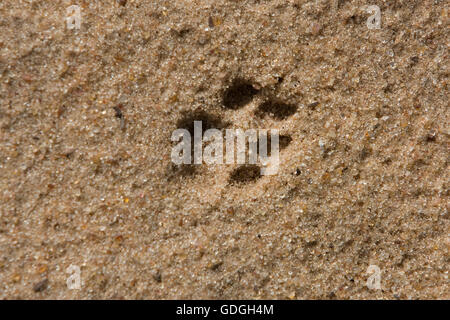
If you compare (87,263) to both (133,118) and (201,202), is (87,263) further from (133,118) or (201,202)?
(133,118)

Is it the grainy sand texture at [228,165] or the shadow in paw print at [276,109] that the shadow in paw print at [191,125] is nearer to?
the grainy sand texture at [228,165]

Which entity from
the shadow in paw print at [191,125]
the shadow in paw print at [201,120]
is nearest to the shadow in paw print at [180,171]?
the shadow in paw print at [191,125]

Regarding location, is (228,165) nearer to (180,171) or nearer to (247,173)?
(247,173)

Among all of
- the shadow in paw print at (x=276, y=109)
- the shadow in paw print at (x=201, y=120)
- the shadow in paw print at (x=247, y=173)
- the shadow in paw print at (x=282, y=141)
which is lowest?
the shadow in paw print at (x=247, y=173)

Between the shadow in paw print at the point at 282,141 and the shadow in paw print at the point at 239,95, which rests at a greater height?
the shadow in paw print at the point at 239,95

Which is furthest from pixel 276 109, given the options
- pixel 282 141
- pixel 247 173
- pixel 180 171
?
pixel 180 171

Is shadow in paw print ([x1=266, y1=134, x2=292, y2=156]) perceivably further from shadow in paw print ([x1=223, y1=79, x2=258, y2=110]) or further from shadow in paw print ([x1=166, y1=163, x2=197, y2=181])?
shadow in paw print ([x1=166, y1=163, x2=197, y2=181])

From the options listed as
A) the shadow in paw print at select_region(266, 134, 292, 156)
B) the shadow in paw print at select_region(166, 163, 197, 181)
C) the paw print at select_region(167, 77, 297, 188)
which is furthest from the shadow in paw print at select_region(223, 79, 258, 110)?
the shadow in paw print at select_region(166, 163, 197, 181)

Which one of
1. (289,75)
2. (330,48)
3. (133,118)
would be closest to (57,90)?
(133,118)
